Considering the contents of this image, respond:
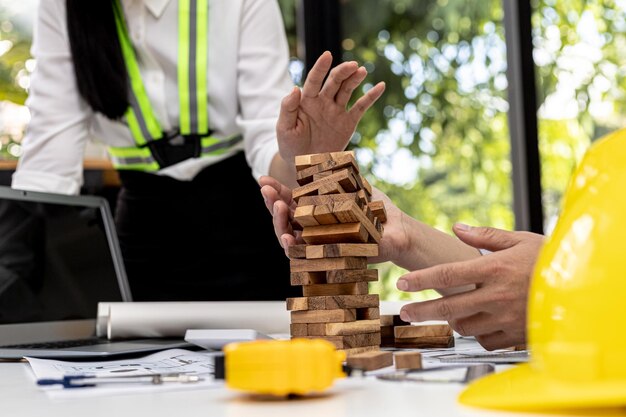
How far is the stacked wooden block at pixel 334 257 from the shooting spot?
924mm

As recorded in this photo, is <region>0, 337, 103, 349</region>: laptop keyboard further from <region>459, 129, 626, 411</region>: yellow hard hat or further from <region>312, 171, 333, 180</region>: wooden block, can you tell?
<region>459, 129, 626, 411</region>: yellow hard hat

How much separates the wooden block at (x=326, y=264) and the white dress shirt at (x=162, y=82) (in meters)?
0.88

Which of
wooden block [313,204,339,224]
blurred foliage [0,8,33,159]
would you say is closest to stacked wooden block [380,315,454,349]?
wooden block [313,204,339,224]

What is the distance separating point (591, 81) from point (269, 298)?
2.30 m

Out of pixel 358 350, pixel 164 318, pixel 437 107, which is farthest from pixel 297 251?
pixel 437 107

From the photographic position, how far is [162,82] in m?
1.90

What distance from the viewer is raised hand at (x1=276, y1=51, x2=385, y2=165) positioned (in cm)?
130

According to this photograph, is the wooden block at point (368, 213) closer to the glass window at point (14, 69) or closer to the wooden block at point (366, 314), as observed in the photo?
the wooden block at point (366, 314)

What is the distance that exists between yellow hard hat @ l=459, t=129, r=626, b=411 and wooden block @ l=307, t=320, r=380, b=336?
1.19ft

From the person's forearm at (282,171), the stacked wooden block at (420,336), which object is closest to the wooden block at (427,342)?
the stacked wooden block at (420,336)

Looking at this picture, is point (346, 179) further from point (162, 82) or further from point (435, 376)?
point (162, 82)

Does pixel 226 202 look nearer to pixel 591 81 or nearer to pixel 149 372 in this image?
pixel 149 372

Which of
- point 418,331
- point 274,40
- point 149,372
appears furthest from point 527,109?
point 149,372

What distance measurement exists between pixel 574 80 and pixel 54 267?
2.81 meters
